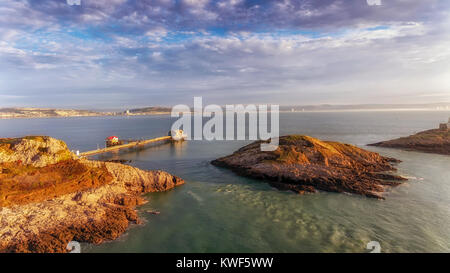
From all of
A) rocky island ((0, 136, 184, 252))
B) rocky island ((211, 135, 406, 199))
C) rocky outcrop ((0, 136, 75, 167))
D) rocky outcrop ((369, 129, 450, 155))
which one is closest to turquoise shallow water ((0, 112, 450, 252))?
rocky island ((0, 136, 184, 252))

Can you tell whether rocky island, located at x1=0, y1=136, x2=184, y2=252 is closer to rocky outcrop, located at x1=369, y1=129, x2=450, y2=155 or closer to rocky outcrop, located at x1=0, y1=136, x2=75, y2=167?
rocky outcrop, located at x1=0, y1=136, x2=75, y2=167

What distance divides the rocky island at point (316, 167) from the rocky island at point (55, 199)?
18.1 meters

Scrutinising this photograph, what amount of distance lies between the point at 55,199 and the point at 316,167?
3039cm

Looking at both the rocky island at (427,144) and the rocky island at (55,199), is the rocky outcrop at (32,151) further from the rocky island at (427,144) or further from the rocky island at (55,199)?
the rocky island at (427,144)

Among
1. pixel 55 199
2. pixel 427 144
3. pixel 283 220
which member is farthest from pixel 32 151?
pixel 427 144

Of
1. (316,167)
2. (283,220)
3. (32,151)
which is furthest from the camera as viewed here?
(316,167)

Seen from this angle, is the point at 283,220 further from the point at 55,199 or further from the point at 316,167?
the point at 55,199

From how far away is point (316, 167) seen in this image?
31.6 metres

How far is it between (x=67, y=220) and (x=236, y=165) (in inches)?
990

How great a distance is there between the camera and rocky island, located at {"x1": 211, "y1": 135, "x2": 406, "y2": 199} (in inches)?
1110

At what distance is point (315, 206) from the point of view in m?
23.0

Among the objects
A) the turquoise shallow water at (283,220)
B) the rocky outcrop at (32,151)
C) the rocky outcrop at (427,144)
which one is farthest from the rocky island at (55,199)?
the rocky outcrop at (427,144)

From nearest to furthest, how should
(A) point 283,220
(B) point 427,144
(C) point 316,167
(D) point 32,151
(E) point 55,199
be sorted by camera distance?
(E) point 55,199
(A) point 283,220
(D) point 32,151
(C) point 316,167
(B) point 427,144

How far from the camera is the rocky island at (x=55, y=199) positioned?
15.6 metres
